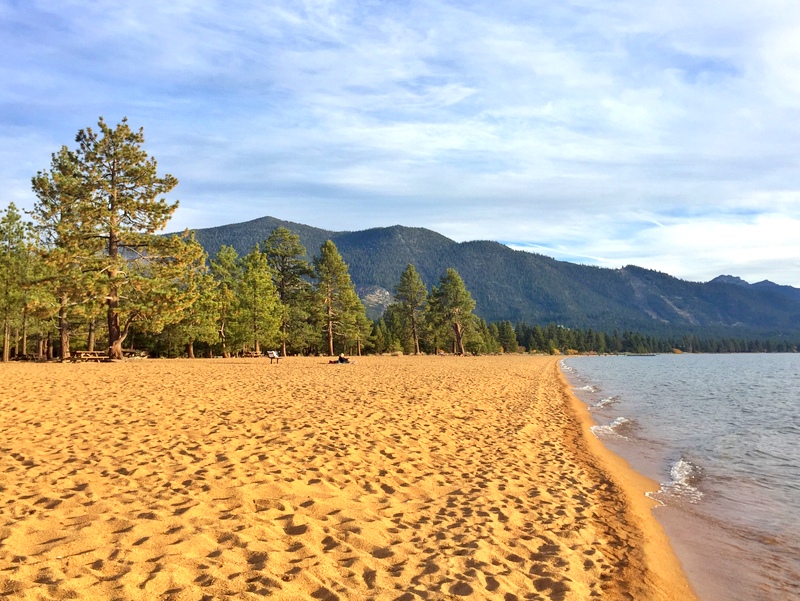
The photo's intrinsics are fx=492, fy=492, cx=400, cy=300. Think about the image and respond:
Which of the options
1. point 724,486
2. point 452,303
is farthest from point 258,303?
point 724,486

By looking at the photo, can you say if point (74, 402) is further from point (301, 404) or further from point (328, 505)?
point (328, 505)

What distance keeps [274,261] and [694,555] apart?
5442 centimetres

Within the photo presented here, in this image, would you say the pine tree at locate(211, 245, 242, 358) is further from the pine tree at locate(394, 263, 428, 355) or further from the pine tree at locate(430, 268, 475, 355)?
the pine tree at locate(430, 268, 475, 355)

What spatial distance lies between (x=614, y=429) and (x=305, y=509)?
13697 mm

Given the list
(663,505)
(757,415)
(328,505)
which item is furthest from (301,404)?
(757,415)

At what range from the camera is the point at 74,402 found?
40.5 feet

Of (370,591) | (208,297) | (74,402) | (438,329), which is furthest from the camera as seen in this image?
(438,329)

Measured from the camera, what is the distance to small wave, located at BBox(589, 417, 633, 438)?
15.4 meters

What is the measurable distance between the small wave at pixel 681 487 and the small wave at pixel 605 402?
1116 cm

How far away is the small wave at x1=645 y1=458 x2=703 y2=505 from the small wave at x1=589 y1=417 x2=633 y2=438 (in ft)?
11.5

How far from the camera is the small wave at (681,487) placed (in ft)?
29.7

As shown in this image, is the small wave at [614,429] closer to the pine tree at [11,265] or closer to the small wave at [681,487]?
the small wave at [681,487]

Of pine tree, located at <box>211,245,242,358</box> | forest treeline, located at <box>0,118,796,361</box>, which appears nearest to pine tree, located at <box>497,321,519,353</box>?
forest treeline, located at <box>0,118,796,361</box>

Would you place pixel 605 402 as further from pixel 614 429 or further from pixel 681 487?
pixel 681 487
